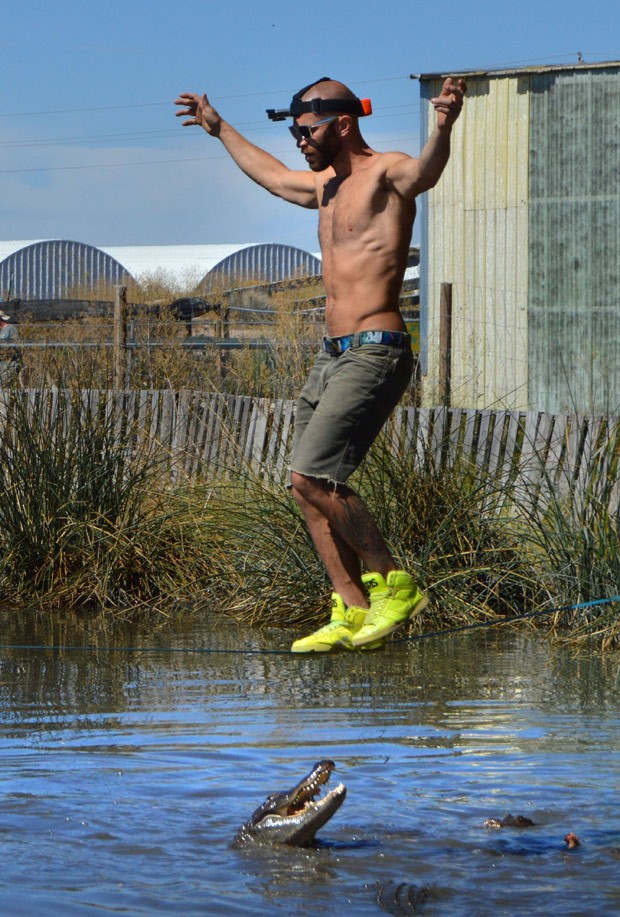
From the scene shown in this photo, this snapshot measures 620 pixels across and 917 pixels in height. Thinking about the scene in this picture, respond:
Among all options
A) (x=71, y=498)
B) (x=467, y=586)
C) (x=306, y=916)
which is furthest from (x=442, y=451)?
(x=306, y=916)

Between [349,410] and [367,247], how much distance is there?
2.13ft

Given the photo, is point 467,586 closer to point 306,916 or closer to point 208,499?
point 208,499

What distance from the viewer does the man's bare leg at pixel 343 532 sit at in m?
5.60

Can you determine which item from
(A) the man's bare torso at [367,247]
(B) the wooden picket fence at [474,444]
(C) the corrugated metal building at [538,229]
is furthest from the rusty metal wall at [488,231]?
(A) the man's bare torso at [367,247]

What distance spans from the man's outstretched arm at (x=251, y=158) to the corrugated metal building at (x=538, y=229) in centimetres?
961

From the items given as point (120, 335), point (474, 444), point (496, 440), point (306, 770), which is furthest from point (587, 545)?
point (120, 335)

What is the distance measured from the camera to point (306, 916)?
163 inches

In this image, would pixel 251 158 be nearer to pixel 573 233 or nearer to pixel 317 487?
pixel 317 487

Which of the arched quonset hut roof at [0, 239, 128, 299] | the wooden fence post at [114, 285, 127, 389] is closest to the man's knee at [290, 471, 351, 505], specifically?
the wooden fence post at [114, 285, 127, 389]

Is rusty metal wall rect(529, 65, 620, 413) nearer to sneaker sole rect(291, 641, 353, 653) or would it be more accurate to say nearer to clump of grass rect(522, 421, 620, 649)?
clump of grass rect(522, 421, 620, 649)

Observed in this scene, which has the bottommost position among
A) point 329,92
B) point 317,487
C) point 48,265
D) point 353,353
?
point 317,487

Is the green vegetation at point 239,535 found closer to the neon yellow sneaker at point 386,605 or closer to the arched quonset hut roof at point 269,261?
the neon yellow sneaker at point 386,605

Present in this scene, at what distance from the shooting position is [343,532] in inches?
221

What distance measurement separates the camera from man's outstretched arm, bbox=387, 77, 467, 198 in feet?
17.1
